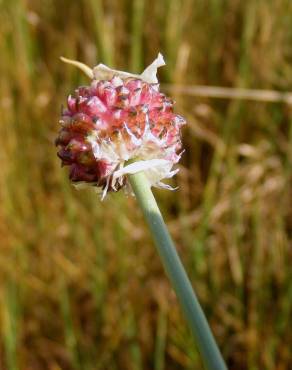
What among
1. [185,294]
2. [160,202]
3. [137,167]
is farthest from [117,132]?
[160,202]

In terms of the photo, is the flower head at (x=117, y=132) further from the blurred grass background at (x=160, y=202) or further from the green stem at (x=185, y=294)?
the blurred grass background at (x=160, y=202)

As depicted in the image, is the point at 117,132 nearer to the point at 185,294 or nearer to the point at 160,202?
the point at 185,294

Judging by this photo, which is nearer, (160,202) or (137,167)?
(137,167)

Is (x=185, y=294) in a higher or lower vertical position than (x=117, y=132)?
lower

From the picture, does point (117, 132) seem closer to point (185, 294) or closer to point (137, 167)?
point (137, 167)

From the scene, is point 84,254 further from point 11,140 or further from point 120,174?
point 120,174
